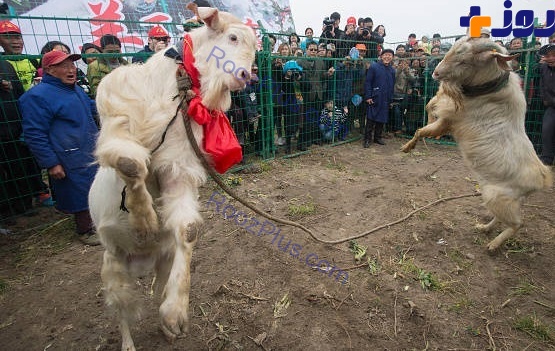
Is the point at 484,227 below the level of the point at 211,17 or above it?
below

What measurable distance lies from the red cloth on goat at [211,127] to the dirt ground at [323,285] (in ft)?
5.20

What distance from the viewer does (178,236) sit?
1681 mm

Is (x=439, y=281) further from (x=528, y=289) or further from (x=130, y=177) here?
(x=130, y=177)

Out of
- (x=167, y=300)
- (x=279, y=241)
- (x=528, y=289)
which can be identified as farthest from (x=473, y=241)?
(x=167, y=300)

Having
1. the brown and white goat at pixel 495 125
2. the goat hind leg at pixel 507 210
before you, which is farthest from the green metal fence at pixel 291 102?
the goat hind leg at pixel 507 210

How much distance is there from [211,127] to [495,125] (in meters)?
3.40

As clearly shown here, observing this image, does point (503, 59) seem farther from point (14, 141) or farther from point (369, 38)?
point (369, 38)

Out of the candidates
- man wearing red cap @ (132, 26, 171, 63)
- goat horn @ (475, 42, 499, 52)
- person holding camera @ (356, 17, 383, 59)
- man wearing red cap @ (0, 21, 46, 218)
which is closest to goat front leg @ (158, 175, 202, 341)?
goat horn @ (475, 42, 499, 52)

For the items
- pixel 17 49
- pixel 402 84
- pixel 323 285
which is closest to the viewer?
pixel 323 285

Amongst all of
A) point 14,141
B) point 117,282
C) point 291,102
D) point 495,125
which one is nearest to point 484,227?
point 495,125

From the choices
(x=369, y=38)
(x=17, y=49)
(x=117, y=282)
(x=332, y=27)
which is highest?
(x=332, y=27)

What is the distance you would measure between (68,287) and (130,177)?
260 centimetres

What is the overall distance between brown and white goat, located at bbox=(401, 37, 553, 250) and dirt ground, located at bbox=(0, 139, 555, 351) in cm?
69

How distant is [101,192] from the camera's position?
6.75 ft
